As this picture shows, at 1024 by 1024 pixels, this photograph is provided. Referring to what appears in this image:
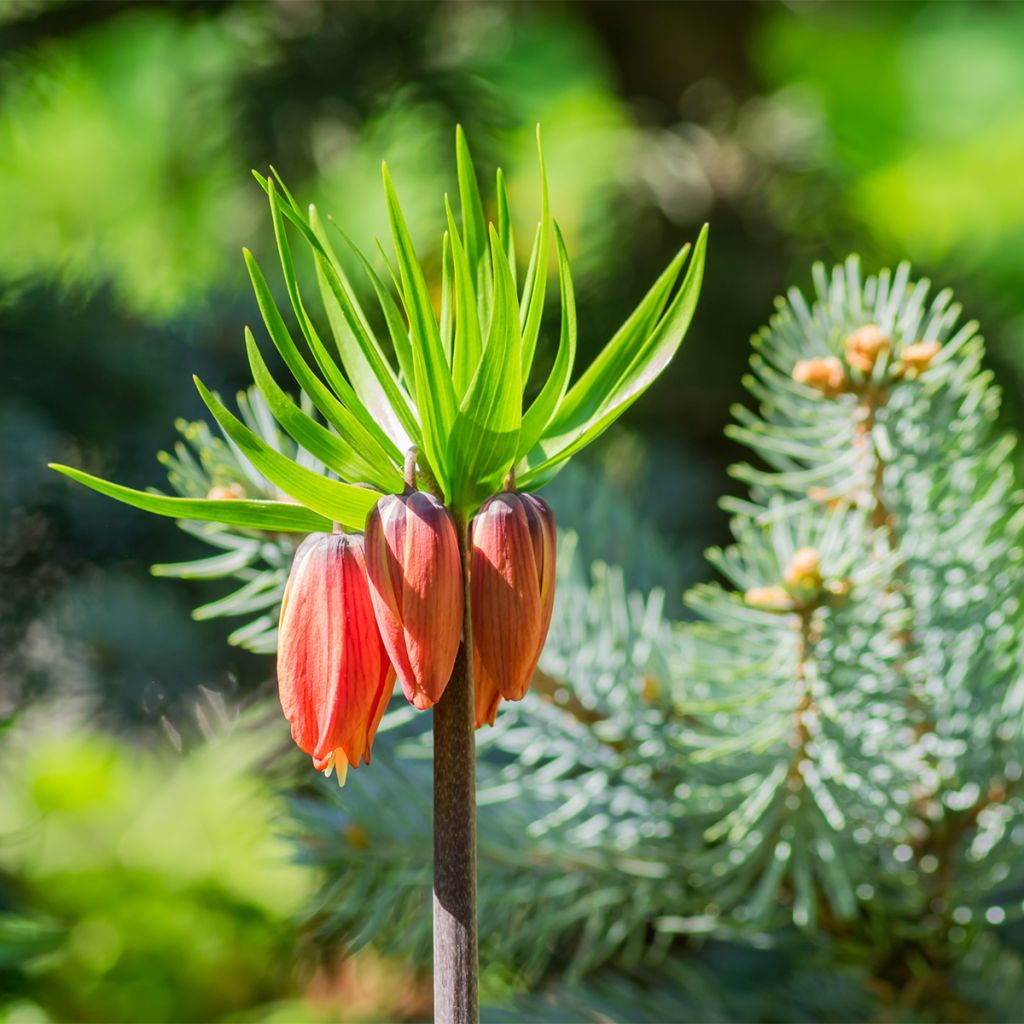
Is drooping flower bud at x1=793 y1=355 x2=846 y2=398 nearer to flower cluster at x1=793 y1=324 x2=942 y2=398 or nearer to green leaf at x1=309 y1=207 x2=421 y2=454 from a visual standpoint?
flower cluster at x1=793 y1=324 x2=942 y2=398

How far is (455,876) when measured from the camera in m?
0.18

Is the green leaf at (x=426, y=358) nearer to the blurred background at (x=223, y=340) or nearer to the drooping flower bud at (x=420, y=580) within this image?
the drooping flower bud at (x=420, y=580)

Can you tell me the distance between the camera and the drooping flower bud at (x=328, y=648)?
0.19 m

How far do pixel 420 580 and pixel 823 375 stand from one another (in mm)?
132

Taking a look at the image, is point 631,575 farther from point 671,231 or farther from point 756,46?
point 756,46

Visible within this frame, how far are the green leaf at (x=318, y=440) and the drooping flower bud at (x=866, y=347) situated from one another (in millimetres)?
125

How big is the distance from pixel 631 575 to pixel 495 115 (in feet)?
1.03

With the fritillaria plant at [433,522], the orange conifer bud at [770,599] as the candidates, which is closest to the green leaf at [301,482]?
the fritillaria plant at [433,522]

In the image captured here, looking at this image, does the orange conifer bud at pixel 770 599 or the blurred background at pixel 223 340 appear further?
the blurred background at pixel 223 340

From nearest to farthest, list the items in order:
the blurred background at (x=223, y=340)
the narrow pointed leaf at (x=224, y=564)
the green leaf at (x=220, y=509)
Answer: the green leaf at (x=220, y=509) < the narrow pointed leaf at (x=224, y=564) < the blurred background at (x=223, y=340)

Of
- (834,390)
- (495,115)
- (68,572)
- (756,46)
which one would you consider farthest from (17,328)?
(756,46)

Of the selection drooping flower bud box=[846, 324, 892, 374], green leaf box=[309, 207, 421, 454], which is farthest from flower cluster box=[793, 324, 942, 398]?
green leaf box=[309, 207, 421, 454]

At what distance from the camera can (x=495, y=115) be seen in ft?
2.17

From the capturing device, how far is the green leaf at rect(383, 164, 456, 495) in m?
0.18
